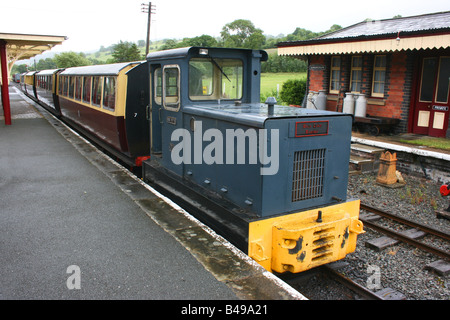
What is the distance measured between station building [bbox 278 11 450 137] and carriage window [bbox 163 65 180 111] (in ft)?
24.5

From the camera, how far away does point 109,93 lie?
28.5ft

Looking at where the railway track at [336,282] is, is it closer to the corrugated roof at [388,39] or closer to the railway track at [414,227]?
the railway track at [414,227]

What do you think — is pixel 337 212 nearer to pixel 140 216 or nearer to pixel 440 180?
pixel 140 216

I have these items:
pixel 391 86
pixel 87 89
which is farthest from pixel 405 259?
pixel 87 89

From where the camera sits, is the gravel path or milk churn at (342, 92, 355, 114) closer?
the gravel path

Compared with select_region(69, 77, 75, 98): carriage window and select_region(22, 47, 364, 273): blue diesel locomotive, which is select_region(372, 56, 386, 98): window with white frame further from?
select_region(69, 77, 75, 98): carriage window

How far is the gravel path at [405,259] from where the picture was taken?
14.6 feet

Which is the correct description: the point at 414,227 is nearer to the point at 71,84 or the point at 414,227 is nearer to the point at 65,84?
the point at 71,84

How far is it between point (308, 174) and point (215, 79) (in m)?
2.06

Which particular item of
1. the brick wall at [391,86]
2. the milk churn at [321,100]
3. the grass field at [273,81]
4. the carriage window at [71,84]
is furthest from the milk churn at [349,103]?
the grass field at [273,81]

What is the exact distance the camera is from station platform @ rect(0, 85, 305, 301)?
11.3 ft

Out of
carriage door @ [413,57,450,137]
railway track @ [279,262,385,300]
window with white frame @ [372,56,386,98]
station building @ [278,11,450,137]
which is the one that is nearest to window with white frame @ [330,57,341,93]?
station building @ [278,11,450,137]

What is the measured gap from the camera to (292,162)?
4.20 meters

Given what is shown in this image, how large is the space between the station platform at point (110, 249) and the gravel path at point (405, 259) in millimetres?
1740
